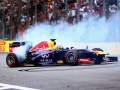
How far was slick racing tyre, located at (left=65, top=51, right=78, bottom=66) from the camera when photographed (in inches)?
621

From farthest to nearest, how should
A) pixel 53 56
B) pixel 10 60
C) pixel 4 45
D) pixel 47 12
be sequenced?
1. pixel 47 12
2. pixel 4 45
3. pixel 10 60
4. pixel 53 56

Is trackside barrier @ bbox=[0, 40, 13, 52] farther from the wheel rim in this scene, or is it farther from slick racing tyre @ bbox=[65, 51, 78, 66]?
slick racing tyre @ bbox=[65, 51, 78, 66]

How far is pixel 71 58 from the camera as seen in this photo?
15.9 metres

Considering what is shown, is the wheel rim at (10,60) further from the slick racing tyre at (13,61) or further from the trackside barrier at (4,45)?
Answer: the trackside barrier at (4,45)

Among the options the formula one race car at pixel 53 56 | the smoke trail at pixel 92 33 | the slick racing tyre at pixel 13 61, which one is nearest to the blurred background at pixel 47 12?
the smoke trail at pixel 92 33

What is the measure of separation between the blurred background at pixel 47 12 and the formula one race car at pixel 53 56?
10060 mm

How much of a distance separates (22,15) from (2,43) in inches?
283

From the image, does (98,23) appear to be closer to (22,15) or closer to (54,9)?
(54,9)

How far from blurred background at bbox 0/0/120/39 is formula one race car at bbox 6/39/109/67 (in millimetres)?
10060

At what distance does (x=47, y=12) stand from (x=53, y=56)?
18325mm

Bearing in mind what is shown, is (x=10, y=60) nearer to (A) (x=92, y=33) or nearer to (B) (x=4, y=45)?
(A) (x=92, y=33)

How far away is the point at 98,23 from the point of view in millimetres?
25562

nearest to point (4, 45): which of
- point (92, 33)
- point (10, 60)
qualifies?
point (92, 33)

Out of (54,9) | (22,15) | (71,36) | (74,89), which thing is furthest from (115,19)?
(74,89)
